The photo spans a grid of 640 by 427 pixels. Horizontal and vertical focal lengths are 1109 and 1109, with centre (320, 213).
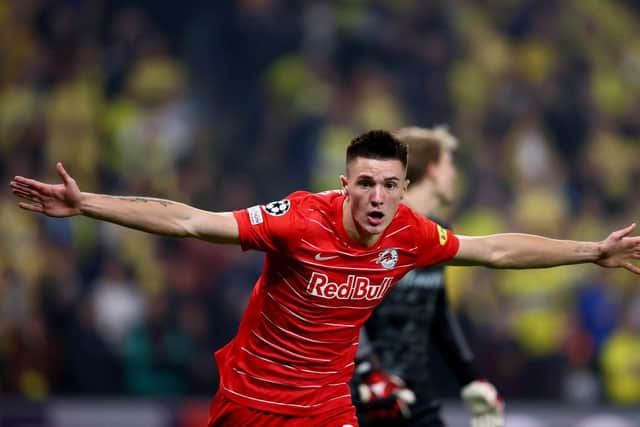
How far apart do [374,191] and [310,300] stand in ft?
1.73

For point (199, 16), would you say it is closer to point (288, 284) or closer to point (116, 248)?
point (116, 248)

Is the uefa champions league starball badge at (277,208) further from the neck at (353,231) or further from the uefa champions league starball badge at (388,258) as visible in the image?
the uefa champions league starball badge at (388,258)

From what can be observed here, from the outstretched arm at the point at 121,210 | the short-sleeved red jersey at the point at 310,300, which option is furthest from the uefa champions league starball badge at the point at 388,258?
the outstretched arm at the point at 121,210

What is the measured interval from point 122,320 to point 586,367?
4.15 metres

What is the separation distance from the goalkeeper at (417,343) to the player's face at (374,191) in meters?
1.17

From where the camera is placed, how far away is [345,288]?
15.0 ft

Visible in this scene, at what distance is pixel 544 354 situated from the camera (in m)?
9.97

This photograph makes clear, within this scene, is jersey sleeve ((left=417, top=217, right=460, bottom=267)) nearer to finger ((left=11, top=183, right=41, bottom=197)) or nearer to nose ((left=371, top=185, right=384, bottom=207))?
nose ((left=371, top=185, right=384, bottom=207))

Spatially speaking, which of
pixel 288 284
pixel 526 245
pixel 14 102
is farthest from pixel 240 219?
pixel 14 102

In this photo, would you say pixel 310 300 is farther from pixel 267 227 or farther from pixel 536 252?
pixel 536 252

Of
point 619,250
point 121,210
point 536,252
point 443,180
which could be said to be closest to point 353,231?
point 536,252

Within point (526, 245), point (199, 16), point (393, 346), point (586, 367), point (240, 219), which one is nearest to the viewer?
point (240, 219)

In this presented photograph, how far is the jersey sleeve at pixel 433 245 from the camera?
186 inches

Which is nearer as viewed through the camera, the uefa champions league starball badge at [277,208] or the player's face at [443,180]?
the uefa champions league starball badge at [277,208]
